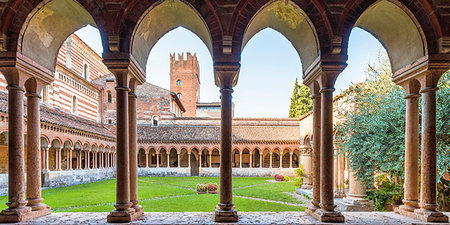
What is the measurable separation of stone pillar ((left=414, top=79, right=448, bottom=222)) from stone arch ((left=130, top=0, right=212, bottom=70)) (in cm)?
385

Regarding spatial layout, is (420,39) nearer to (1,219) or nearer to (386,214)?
(386,214)

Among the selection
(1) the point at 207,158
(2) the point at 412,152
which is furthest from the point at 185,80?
(2) the point at 412,152

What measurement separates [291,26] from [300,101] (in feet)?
113

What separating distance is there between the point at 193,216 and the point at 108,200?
30.2ft

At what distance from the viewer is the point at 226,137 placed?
481 centimetres

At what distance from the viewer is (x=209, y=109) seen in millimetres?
56219

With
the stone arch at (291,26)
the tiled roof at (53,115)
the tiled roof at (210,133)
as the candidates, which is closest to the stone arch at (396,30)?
the stone arch at (291,26)

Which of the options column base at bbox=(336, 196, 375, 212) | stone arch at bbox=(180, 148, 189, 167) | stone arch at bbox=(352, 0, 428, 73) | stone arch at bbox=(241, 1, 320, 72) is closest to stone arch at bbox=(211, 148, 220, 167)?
stone arch at bbox=(180, 148, 189, 167)

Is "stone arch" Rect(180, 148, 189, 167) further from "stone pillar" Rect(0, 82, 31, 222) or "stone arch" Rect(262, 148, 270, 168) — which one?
"stone pillar" Rect(0, 82, 31, 222)

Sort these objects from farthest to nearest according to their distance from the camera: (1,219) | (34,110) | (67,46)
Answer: (67,46), (34,110), (1,219)

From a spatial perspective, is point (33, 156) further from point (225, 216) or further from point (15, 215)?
point (225, 216)

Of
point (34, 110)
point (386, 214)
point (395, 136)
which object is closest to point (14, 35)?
point (34, 110)

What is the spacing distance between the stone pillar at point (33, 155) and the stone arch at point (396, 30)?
19.5ft

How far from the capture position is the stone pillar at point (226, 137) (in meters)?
4.73
